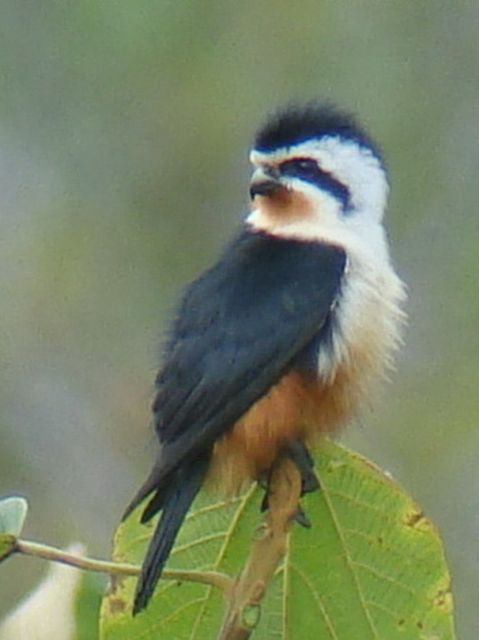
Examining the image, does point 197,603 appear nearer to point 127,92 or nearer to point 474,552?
point 474,552

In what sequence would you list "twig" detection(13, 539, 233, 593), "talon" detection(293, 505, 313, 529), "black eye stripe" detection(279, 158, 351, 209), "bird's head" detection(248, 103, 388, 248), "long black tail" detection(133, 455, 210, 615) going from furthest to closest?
"black eye stripe" detection(279, 158, 351, 209), "bird's head" detection(248, 103, 388, 248), "talon" detection(293, 505, 313, 529), "long black tail" detection(133, 455, 210, 615), "twig" detection(13, 539, 233, 593)

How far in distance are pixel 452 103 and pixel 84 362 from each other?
1.95 metres

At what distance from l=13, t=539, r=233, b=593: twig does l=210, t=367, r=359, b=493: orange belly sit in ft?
2.16

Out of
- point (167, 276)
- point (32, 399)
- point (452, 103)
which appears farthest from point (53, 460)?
point (452, 103)

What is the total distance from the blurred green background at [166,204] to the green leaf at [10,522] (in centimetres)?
500

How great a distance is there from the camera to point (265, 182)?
3.98 metres

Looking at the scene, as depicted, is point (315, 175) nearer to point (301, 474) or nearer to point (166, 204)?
point (301, 474)

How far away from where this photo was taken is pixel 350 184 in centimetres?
402

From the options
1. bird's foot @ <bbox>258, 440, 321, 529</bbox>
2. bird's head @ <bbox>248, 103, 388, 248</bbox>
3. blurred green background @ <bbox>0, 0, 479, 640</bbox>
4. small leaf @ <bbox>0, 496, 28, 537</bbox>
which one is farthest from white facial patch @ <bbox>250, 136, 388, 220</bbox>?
blurred green background @ <bbox>0, 0, 479, 640</bbox>

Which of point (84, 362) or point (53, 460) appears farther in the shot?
point (84, 362)

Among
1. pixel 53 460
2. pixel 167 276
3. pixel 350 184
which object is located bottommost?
pixel 53 460

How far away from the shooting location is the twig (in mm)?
2752

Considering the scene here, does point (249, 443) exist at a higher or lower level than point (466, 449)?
higher

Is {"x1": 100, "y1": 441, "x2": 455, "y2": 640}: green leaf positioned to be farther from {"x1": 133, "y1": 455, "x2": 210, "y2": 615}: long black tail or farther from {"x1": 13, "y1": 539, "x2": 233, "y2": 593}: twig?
{"x1": 13, "y1": 539, "x2": 233, "y2": 593}: twig
